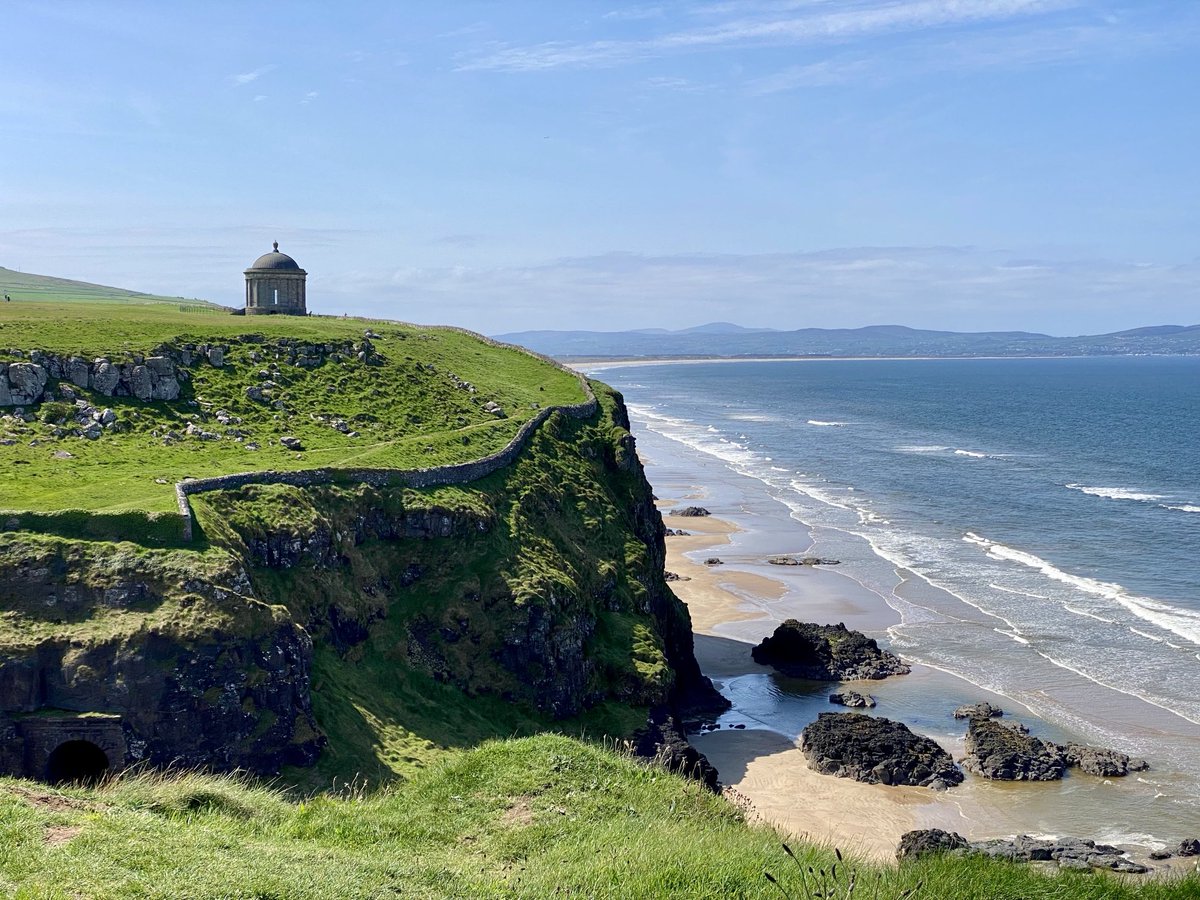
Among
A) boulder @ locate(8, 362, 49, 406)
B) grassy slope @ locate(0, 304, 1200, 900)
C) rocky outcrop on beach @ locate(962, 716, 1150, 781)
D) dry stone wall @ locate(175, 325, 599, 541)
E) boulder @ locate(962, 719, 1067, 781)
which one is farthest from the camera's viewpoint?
boulder @ locate(8, 362, 49, 406)

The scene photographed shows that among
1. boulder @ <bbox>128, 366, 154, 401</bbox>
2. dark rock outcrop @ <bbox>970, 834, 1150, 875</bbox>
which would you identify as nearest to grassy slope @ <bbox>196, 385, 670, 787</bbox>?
boulder @ <bbox>128, 366, 154, 401</bbox>

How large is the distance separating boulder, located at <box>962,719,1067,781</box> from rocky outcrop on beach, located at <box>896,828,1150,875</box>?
20.2 ft

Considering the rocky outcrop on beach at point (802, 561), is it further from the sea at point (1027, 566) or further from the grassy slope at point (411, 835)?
the grassy slope at point (411, 835)

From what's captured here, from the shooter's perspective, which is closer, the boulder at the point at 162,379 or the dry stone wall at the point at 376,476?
the dry stone wall at the point at 376,476

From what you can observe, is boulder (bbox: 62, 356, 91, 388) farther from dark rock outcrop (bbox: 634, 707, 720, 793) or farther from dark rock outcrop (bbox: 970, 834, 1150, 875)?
dark rock outcrop (bbox: 970, 834, 1150, 875)

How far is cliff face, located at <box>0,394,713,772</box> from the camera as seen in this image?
34500 millimetres

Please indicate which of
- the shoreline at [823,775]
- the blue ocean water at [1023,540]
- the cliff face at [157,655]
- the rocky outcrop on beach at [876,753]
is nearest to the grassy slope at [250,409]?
the cliff face at [157,655]

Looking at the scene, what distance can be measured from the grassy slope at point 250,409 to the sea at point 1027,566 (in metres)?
20.4

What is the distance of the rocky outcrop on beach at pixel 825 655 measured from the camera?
186 feet

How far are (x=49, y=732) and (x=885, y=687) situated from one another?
1473 inches

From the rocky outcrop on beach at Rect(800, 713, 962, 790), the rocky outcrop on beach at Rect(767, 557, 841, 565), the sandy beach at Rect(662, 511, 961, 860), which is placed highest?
the rocky outcrop on beach at Rect(767, 557, 841, 565)

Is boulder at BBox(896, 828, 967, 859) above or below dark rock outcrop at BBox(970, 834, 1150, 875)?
above

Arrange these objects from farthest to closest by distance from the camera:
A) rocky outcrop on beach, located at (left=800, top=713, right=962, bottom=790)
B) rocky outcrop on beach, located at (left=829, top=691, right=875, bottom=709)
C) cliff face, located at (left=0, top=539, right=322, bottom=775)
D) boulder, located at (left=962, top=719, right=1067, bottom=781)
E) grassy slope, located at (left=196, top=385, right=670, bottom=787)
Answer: rocky outcrop on beach, located at (left=829, top=691, right=875, bottom=709), rocky outcrop on beach, located at (left=800, top=713, right=962, bottom=790), boulder, located at (left=962, top=719, right=1067, bottom=781), grassy slope, located at (left=196, top=385, right=670, bottom=787), cliff face, located at (left=0, top=539, right=322, bottom=775)

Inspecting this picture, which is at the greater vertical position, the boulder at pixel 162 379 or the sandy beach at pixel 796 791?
the boulder at pixel 162 379
